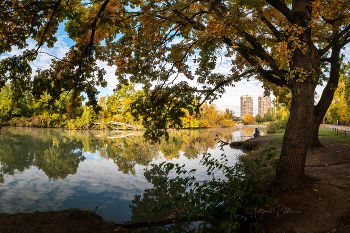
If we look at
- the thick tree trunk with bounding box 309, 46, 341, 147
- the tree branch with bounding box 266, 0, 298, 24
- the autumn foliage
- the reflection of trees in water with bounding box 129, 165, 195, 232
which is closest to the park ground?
the reflection of trees in water with bounding box 129, 165, 195, 232

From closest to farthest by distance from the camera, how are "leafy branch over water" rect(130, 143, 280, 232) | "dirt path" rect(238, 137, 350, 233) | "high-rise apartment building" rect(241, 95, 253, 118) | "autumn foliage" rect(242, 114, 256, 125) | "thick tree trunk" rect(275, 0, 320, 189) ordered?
"dirt path" rect(238, 137, 350, 233)
"leafy branch over water" rect(130, 143, 280, 232)
"thick tree trunk" rect(275, 0, 320, 189)
"autumn foliage" rect(242, 114, 256, 125)
"high-rise apartment building" rect(241, 95, 253, 118)

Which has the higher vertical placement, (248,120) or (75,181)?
(248,120)

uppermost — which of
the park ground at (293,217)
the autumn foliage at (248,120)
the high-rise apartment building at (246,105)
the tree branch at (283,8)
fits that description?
the high-rise apartment building at (246,105)

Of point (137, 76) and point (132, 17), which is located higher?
point (132, 17)

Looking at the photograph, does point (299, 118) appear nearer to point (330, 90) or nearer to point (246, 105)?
point (330, 90)

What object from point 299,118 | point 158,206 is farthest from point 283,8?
point 158,206

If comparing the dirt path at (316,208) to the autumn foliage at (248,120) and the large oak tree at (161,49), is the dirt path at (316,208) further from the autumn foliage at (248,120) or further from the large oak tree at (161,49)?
the autumn foliage at (248,120)

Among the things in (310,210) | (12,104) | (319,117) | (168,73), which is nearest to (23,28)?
(12,104)

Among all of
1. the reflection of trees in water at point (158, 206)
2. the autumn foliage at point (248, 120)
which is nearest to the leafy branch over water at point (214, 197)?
the reflection of trees in water at point (158, 206)

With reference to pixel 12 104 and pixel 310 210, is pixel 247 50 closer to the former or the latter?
pixel 310 210

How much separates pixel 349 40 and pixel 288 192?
830cm

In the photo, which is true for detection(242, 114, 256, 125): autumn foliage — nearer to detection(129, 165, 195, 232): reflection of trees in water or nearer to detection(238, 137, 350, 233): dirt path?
detection(129, 165, 195, 232): reflection of trees in water

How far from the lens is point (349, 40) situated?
8852 millimetres

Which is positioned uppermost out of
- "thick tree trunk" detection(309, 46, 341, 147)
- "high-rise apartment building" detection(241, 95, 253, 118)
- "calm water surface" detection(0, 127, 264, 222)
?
"high-rise apartment building" detection(241, 95, 253, 118)
